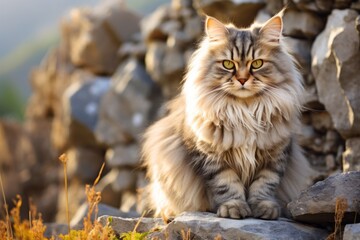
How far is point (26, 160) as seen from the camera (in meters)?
14.1

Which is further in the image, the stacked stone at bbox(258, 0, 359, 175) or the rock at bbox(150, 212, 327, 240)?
the stacked stone at bbox(258, 0, 359, 175)

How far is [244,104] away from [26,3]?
6550 centimetres

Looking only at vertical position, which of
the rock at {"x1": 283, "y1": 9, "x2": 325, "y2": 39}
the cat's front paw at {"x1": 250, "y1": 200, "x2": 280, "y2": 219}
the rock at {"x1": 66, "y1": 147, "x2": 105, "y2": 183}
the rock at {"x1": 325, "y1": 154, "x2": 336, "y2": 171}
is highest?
the rock at {"x1": 283, "y1": 9, "x2": 325, "y2": 39}

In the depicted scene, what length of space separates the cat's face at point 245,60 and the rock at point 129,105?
4739mm

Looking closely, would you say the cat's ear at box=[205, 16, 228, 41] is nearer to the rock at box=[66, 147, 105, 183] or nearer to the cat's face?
the cat's face

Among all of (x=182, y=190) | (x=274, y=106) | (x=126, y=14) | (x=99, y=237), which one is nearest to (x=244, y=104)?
(x=274, y=106)

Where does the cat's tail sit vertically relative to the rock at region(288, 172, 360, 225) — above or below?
below

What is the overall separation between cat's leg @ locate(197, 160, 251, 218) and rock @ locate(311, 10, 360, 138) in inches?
58.7

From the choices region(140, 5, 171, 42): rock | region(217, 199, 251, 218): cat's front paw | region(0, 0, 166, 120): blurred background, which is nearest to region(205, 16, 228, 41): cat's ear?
region(217, 199, 251, 218): cat's front paw

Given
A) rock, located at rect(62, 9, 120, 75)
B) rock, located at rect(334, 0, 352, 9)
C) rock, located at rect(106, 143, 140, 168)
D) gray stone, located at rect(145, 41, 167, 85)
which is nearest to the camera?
rock, located at rect(334, 0, 352, 9)

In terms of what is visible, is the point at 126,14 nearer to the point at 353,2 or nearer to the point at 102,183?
the point at 102,183

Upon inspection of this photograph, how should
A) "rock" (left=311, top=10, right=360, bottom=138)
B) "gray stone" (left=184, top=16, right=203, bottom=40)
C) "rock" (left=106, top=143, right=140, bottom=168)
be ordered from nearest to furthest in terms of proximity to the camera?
1. "rock" (left=311, top=10, right=360, bottom=138)
2. "gray stone" (left=184, top=16, right=203, bottom=40)
3. "rock" (left=106, top=143, right=140, bottom=168)

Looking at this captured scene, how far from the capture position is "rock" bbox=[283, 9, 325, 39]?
5.86 meters

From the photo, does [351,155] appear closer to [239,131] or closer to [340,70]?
[340,70]
